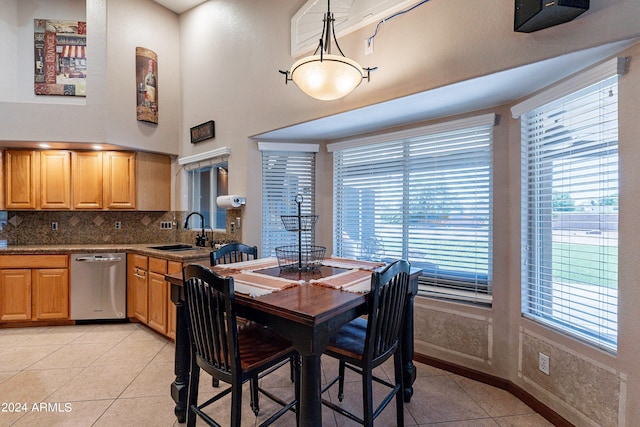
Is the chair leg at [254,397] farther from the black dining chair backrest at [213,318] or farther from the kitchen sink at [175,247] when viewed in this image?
the kitchen sink at [175,247]

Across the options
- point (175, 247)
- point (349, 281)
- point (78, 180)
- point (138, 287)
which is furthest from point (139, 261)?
point (349, 281)

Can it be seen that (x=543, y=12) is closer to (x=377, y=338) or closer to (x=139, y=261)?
(x=377, y=338)

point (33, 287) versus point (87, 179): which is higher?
point (87, 179)

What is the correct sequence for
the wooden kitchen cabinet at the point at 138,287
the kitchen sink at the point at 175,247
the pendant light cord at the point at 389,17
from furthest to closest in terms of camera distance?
the kitchen sink at the point at 175,247, the wooden kitchen cabinet at the point at 138,287, the pendant light cord at the point at 389,17

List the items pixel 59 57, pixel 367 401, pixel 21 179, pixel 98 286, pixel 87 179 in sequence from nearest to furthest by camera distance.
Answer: pixel 367 401, pixel 98 286, pixel 21 179, pixel 87 179, pixel 59 57

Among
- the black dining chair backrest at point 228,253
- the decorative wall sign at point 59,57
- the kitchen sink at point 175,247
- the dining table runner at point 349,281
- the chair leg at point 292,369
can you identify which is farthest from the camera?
the decorative wall sign at point 59,57

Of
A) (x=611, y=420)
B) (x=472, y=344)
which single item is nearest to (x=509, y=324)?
(x=472, y=344)

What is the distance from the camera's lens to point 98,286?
136 inches

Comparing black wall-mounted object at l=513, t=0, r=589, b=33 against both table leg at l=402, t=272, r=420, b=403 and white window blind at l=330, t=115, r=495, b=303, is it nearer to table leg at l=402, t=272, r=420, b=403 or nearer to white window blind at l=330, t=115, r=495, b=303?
white window blind at l=330, t=115, r=495, b=303

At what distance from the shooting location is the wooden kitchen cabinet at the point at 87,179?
372 centimetres

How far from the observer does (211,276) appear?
1.38m

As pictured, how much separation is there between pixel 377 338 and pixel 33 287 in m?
3.99

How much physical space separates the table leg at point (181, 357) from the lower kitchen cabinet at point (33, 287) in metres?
2.54

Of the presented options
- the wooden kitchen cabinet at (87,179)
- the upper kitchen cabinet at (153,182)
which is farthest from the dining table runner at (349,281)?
the wooden kitchen cabinet at (87,179)
